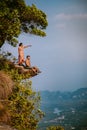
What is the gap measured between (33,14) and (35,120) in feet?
23.1

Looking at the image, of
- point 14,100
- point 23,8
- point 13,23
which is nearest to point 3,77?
point 14,100

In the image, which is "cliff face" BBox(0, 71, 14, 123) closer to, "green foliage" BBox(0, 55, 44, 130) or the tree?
"green foliage" BBox(0, 55, 44, 130)

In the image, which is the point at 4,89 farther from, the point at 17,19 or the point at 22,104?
the point at 17,19

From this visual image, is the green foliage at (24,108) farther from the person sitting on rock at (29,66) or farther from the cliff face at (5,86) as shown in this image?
the person sitting on rock at (29,66)

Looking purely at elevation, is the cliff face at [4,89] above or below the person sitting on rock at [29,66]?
below

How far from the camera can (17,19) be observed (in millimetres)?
22188

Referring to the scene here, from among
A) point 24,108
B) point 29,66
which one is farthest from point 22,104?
point 29,66

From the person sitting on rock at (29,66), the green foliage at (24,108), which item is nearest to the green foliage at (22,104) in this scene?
the green foliage at (24,108)

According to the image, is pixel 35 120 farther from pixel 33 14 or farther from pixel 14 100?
pixel 33 14

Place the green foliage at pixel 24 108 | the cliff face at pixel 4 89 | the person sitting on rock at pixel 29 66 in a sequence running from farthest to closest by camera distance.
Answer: the person sitting on rock at pixel 29 66, the green foliage at pixel 24 108, the cliff face at pixel 4 89

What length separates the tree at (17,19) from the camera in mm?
21797

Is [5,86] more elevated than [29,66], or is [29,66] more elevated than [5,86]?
[29,66]

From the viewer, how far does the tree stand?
21.8 m

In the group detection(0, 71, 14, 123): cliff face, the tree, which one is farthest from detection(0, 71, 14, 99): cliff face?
the tree
